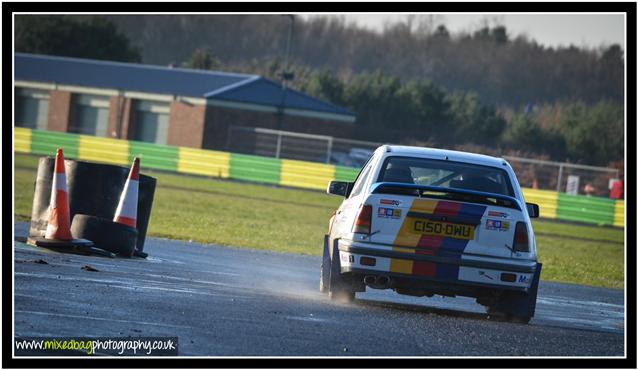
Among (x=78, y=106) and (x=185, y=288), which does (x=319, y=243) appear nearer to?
(x=185, y=288)

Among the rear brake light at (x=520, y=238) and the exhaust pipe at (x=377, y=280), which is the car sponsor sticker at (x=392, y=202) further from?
the rear brake light at (x=520, y=238)

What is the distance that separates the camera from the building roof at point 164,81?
59094 millimetres

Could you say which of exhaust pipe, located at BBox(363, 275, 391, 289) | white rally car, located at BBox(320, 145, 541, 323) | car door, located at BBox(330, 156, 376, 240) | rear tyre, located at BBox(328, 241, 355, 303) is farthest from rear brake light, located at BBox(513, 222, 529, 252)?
rear tyre, located at BBox(328, 241, 355, 303)

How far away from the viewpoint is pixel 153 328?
321 inches

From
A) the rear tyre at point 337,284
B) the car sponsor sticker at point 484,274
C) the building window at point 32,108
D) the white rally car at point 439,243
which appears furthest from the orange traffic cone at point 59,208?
the building window at point 32,108

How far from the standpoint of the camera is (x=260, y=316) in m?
9.31

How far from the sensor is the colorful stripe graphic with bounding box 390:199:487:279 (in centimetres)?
1021

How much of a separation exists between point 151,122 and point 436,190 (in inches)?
1998

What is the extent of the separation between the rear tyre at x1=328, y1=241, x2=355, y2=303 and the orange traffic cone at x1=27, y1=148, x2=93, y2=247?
334cm

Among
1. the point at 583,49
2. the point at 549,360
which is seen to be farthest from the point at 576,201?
the point at 583,49

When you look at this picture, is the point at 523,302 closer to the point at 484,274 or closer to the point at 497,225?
the point at 484,274

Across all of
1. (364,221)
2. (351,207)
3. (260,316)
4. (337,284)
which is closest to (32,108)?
(351,207)

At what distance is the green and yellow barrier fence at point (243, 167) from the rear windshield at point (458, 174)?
2643 cm

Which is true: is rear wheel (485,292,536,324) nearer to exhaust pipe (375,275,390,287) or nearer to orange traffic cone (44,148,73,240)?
exhaust pipe (375,275,390,287)
